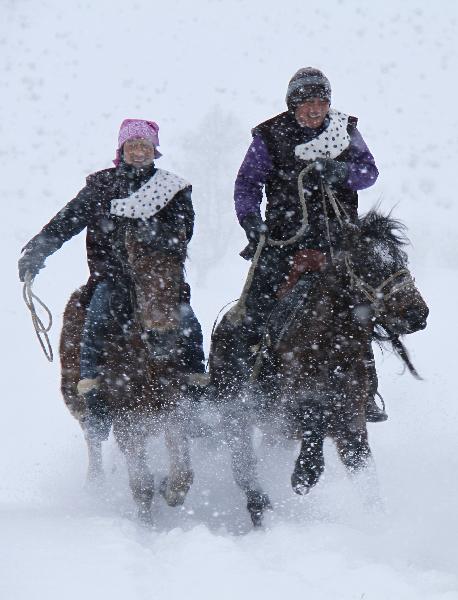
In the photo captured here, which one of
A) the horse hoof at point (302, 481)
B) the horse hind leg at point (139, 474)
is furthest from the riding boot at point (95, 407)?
the horse hoof at point (302, 481)

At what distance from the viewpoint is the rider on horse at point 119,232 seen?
3.78 meters

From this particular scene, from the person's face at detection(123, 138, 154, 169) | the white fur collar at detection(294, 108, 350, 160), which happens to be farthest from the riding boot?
the white fur collar at detection(294, 108, 350, 160)

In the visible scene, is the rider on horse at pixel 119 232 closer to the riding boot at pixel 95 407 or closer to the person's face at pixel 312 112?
the riding boot at pixel 95 407

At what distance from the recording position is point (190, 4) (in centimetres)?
2306

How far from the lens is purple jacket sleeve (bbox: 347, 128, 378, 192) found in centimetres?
402

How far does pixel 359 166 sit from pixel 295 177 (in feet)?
1.33

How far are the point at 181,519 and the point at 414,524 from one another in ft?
4.43

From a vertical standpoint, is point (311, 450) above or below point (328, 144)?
below

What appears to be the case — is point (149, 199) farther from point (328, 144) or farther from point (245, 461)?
point (245, 461)

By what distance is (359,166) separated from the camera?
13.4 feet

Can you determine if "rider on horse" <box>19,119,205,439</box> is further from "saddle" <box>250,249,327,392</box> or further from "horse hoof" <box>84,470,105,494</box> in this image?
"horse hoof" <box>84,470,105,494</box>

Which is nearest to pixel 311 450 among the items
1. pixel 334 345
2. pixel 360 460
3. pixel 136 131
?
pixel 360 460

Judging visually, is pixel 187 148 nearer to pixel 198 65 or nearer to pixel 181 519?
pixel 198 65

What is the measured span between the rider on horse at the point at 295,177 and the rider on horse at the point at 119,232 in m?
0.40
